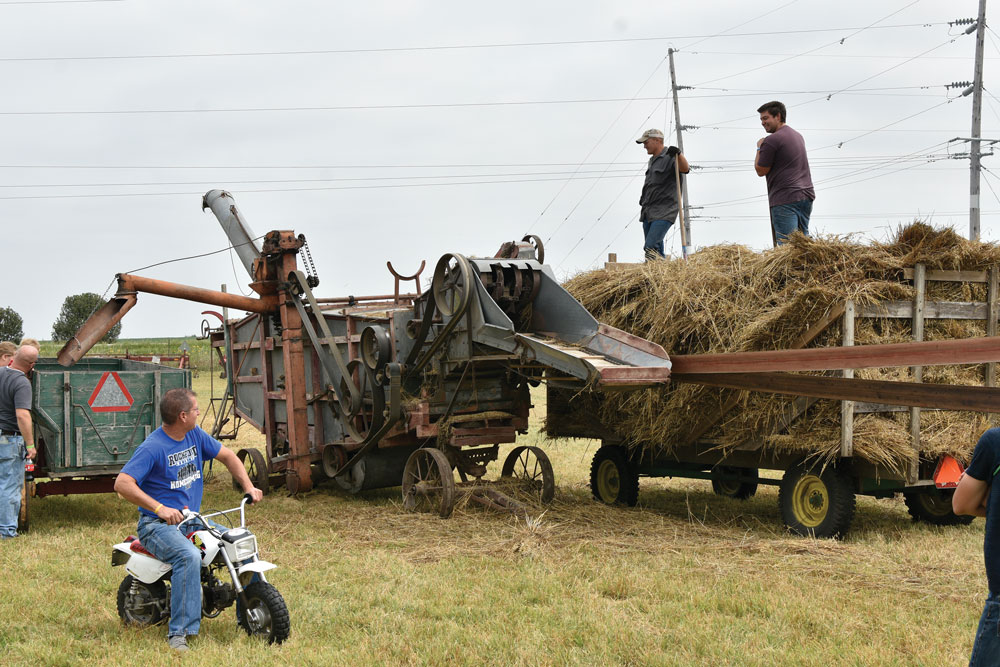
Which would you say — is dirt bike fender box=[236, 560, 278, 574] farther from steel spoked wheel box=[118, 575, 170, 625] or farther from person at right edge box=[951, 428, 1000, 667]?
person at right edge box=[951, 428, 1000, 667]

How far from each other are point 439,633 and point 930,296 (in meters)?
5.11

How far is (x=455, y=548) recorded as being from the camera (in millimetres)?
7586

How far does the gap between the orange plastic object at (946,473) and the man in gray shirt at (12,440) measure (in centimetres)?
772

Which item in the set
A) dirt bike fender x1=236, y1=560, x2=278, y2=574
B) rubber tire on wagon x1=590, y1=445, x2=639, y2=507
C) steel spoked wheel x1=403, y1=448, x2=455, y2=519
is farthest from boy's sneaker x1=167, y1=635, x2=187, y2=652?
rubber tire on wagon x1=590, y1=445, x2=639, y2=507

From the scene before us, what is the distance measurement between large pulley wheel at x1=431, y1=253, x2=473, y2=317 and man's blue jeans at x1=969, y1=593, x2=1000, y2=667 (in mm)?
5854

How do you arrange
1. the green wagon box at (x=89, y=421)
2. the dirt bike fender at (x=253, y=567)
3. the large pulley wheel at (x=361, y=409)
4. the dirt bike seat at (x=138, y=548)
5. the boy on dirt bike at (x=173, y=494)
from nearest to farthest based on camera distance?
the boy on dirt bike at (x=173, y=494) → the dirt bike fender at (x=253, y=567) → the dirt bike seat at (x=138, y=548) → the green wagon box at (x=89, y=421) → the large pulley wheel at (x=361, y=409)

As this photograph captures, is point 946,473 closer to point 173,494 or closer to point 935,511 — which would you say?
point 935,511

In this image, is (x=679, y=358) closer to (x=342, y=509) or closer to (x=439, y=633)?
(x=439, y=633)

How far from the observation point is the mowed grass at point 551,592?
498 centimetres

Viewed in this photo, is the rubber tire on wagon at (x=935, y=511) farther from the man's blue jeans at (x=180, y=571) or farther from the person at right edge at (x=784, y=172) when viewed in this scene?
the man's blue jeans at (x=180, y=571)

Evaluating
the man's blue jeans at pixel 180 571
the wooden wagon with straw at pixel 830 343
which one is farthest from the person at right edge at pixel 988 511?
the man's blue jeans at pixel 180 571

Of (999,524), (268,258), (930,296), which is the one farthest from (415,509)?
Answer: (999,524)

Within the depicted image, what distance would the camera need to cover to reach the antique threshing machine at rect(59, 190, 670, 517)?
8.42 metres

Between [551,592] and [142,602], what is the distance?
2.54 metres
